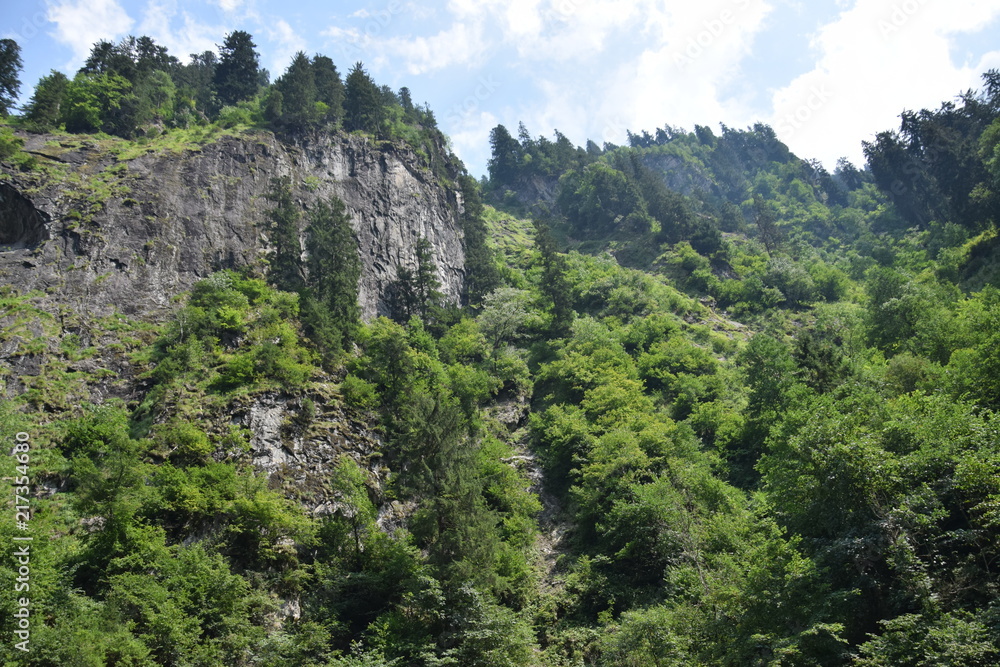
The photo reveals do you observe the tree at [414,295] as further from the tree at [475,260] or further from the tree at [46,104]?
the tree at [46,104]

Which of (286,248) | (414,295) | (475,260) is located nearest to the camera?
(286,248)

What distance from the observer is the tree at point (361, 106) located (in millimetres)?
71312

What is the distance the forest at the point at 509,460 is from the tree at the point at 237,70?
2.52 meters

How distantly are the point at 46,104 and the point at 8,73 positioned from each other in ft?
21.0

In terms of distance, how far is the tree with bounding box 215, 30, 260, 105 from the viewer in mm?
71562

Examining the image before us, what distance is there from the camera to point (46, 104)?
51344mm

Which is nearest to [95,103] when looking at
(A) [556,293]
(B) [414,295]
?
(B) [414,295]

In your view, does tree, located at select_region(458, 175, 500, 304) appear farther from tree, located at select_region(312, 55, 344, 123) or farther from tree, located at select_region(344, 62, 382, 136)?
tree, located at select_region(312, 55, 344, 123)

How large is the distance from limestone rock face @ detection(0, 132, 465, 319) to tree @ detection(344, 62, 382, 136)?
14.2 ft

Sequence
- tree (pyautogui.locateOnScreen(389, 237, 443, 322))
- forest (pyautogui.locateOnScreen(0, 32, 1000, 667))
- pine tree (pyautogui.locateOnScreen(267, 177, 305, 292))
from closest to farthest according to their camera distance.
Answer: forest (pyautogui.locateOnScreen(0, 32, 1000, 667))
pine tree (pyautogui.locateOnScreen(267, 177, 305, 292))
tree (pyautogui.locateOnScreen(389, 237, 443, 322))

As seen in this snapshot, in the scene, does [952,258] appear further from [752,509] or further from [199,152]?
[199,152]

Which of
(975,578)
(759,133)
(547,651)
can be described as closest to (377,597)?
(547,651)

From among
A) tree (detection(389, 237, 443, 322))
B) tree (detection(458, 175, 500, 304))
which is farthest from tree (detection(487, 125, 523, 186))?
tree (detection(389, 237, 443, 322))

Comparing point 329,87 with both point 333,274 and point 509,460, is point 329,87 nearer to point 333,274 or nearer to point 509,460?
point 333,274
